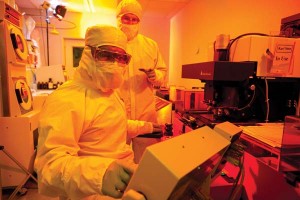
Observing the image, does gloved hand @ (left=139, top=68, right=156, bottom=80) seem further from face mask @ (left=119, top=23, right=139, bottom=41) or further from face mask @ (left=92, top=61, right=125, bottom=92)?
face mask @ (left=92, top=61, right=125, bottom=92)

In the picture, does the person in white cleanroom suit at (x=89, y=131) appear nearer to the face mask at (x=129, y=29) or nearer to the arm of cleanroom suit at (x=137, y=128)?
the arm of cleanroom suit at (x=137, y=128)

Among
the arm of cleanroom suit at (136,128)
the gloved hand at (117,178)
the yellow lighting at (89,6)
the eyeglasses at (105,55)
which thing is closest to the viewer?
the gloved hand at (117,178)

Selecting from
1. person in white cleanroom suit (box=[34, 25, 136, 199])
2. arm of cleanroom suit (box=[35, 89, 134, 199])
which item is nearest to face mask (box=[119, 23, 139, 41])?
person in white cleanroom suit (box=[34, 25, 136, 199])

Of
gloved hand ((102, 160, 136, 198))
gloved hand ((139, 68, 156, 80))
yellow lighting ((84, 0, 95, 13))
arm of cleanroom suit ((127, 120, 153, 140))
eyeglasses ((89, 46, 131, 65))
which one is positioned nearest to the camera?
gloved hand ((102, 160, 136, 198))

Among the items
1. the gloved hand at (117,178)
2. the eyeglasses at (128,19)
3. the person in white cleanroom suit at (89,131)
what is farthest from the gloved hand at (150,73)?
the gloved hand at (117,178)

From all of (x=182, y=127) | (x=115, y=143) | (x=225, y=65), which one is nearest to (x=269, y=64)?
(x=225, y=65)

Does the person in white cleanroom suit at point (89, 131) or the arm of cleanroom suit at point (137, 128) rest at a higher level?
the person in white cleanroom suit at point (89, 131)

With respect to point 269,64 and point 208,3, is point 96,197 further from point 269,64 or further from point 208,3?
point 208,3

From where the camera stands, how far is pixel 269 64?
3.90 feet

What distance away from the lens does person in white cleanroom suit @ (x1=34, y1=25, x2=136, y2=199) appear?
596 mm

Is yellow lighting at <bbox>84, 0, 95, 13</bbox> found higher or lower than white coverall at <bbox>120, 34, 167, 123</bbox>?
higher

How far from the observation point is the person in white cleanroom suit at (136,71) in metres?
1.76

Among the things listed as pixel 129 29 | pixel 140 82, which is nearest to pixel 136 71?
pixel 140 82

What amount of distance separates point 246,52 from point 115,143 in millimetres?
930
